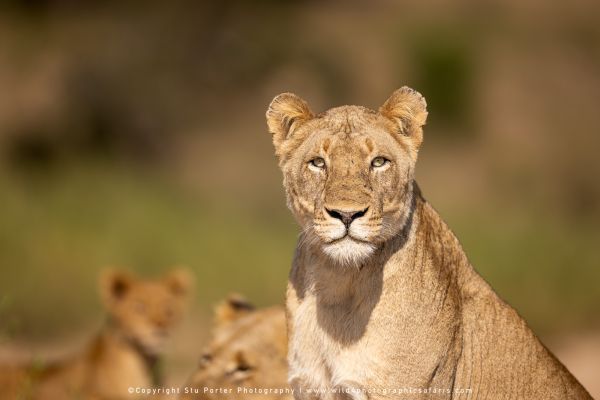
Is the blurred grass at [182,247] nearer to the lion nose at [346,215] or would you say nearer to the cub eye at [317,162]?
the cub eye at [317,162]

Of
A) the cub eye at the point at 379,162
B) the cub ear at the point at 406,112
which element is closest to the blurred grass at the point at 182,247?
the cub ear at the point at 406,112

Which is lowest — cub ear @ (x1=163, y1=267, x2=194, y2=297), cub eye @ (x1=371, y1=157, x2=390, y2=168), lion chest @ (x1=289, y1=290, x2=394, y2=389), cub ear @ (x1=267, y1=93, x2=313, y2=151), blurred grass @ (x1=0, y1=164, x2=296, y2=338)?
blurred grass @ (x1=0, y1=164, x2=296, y2=338)

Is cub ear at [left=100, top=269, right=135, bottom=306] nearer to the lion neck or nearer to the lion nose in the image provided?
the lion neck

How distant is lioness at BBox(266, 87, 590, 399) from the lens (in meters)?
4.85

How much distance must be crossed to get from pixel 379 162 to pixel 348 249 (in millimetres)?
410

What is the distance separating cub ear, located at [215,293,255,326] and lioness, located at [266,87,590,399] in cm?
182

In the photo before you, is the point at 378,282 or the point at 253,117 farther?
the point at 253,117

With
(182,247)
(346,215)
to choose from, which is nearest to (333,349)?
(346,215)

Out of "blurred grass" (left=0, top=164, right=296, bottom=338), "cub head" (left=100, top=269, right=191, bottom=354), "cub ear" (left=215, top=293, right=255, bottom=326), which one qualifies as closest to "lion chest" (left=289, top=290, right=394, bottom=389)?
"cub ear" (left=215, top=293, right=255, bottom=326)

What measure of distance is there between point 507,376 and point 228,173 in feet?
47.7

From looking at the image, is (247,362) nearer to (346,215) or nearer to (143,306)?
(346,215)

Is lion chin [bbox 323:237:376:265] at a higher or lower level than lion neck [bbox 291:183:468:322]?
higher

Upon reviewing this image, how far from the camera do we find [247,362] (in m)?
6.36

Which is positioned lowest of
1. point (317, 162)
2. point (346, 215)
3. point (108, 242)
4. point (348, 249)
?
point (108, 242)
